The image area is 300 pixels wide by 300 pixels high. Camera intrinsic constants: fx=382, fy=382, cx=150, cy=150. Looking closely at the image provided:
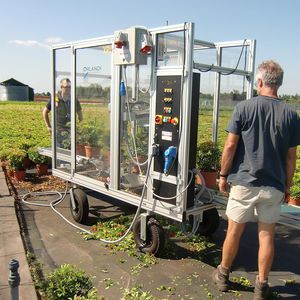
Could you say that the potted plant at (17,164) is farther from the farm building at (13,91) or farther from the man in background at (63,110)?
the farm building at (13,91)

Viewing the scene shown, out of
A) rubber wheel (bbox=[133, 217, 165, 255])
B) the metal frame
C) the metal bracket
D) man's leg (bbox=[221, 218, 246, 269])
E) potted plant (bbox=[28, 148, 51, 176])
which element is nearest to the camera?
man's leg (bbox=[221, 218, 246, 269])

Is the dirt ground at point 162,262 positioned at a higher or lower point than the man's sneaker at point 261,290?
lower

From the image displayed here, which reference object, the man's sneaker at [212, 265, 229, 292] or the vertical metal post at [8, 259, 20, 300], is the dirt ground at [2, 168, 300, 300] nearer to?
the man's sneaker at [212, 265, 229, 292]

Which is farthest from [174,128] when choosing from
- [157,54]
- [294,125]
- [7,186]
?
[7,186]

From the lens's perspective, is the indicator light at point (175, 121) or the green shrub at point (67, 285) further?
the indicator light at point (175, 121)

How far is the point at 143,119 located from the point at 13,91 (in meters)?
78.6

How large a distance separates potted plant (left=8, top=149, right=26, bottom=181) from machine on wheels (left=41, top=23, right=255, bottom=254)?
240 centimetres

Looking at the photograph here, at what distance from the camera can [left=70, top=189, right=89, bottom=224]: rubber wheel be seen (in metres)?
5.59

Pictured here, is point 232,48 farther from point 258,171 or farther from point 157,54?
point 258,171

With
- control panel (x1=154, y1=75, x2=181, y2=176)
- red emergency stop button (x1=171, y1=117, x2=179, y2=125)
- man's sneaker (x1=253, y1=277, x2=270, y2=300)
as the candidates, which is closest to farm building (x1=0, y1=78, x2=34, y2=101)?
control panel (x1=154, y1=75, x2=181, y2=176)

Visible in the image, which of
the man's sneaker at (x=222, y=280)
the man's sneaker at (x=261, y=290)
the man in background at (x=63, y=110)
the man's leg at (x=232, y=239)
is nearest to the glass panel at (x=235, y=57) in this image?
the man in background at (x=63, y=110)

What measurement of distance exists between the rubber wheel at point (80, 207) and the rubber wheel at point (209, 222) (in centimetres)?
168

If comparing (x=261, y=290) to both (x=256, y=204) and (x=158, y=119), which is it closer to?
(x=256, y=204)

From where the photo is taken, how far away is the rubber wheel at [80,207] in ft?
18.3
